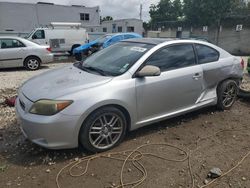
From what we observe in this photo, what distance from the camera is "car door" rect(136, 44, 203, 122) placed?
13.3 ft

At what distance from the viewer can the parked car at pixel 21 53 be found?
1087 centimetres

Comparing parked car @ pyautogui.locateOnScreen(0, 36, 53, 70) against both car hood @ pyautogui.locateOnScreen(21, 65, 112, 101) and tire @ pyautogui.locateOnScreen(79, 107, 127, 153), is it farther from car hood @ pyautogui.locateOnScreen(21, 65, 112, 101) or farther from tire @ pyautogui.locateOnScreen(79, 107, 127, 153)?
tire @ pyautogui.locateOnScreen(79, 107, 127, 153)

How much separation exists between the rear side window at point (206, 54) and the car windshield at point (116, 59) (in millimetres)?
1072

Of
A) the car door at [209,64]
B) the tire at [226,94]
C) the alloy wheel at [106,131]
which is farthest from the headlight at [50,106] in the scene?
the tire at [226,94]

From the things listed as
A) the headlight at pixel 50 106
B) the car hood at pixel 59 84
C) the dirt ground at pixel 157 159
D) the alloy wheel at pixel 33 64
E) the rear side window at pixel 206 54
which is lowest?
the dirt ground at pixel 157 159

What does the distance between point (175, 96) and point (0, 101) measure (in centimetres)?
425

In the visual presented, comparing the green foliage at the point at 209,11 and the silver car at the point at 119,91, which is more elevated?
the green foliage at the point at 209,11

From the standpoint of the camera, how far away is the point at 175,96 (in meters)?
4.42

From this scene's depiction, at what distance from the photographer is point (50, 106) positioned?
3.39 meters

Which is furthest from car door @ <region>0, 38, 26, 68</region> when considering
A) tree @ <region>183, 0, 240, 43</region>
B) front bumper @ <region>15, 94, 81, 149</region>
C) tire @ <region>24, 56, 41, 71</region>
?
tree @ <region>183, 0, 240, 43</region>

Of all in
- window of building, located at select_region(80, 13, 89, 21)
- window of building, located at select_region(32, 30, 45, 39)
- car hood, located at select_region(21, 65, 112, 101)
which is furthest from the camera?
window of building, located at select_region(80, 13, 89, 21)

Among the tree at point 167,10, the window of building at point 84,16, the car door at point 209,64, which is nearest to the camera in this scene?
the car door at point 209,64

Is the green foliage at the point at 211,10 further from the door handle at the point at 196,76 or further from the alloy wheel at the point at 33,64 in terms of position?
the door handle at the point at 196,76

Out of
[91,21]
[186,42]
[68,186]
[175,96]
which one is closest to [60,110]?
[68,186]
